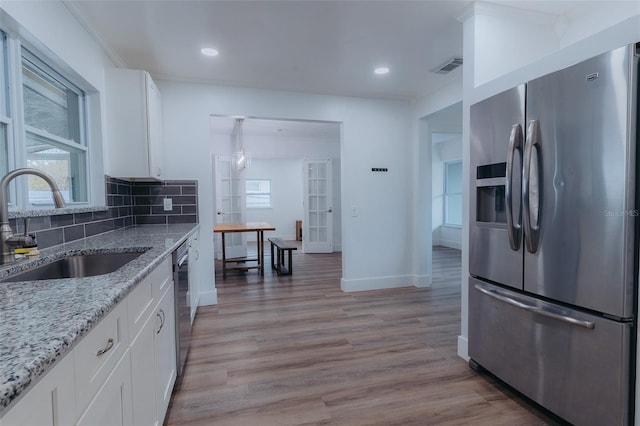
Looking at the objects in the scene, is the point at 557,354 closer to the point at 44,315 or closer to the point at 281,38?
the point at 44,315

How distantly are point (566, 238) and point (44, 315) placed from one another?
2.02 metres

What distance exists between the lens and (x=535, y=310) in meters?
1.67

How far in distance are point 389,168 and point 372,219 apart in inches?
28.5

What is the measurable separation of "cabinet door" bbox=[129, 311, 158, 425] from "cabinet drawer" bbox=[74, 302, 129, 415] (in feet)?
0.46

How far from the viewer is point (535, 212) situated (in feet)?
5.40

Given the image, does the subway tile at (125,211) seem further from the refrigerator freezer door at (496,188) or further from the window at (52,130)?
the refrigerator freezer door at (496,188)

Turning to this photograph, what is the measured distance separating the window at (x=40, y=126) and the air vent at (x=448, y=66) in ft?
10.5

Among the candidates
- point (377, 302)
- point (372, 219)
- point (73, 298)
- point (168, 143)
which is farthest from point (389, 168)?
point (73, 298)

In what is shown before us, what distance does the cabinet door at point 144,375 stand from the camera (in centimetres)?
119

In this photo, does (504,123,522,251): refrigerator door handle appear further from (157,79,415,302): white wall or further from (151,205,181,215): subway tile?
(151,205,181,215): subway tile

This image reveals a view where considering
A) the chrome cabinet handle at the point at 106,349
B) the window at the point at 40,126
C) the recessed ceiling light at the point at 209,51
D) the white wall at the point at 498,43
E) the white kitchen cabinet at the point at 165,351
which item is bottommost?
the white kitchen cabinet at the point at 165,351

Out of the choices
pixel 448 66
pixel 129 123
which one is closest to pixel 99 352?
pixel 129 123

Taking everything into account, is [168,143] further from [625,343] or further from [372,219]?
[625,343]

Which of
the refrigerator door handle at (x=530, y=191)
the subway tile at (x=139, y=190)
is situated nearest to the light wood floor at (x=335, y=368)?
the refrigerator door handle at (x=530, y=191)
